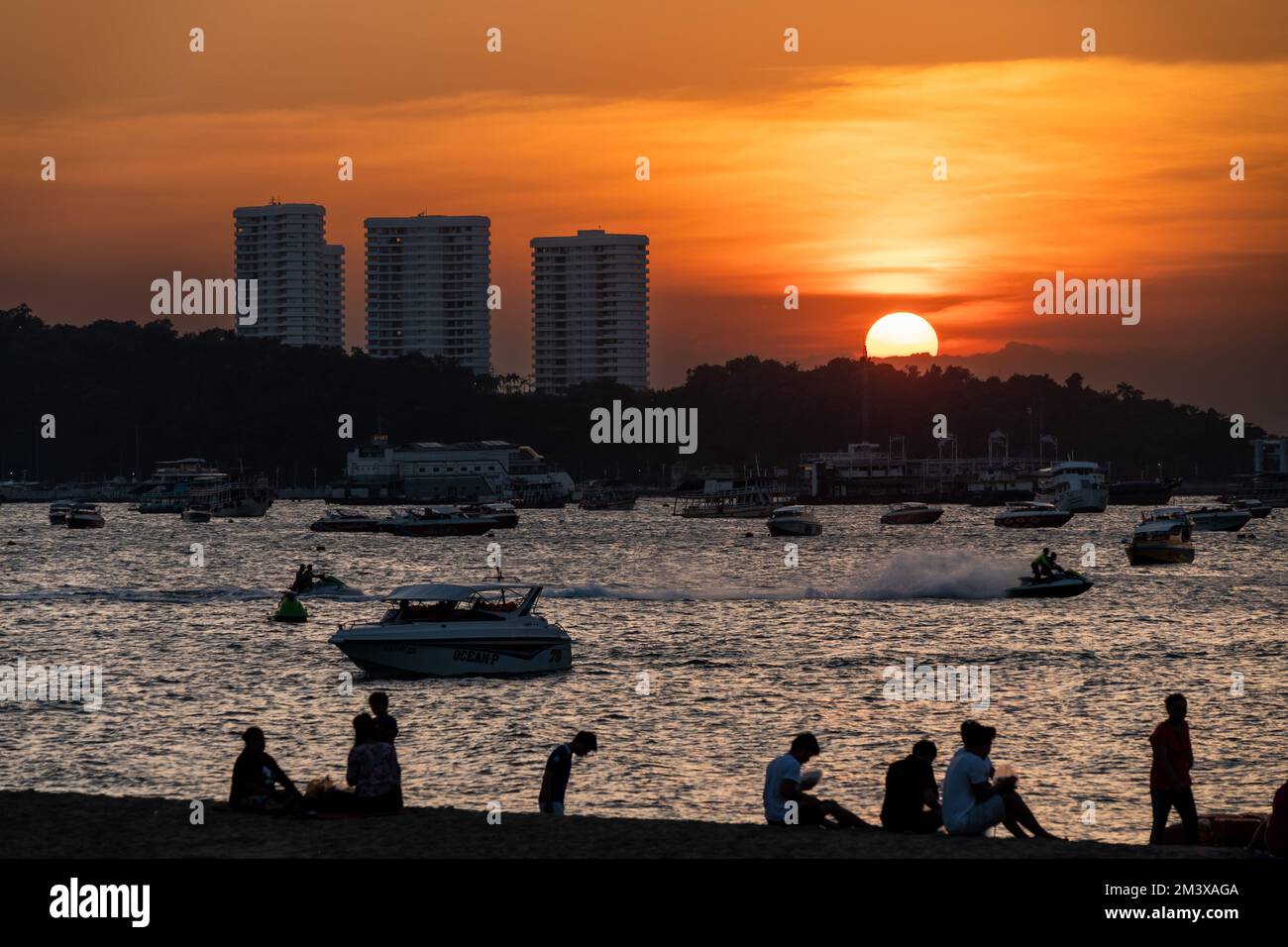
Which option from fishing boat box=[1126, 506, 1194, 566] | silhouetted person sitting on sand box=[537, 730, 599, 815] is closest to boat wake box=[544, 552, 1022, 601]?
fishing boat box=[1126, 506, 1194, 566]

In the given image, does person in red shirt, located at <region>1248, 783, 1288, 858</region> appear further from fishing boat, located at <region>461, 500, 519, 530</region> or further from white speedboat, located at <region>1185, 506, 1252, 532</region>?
fishing boat, located at <region>461, 500, 519, 530</region>

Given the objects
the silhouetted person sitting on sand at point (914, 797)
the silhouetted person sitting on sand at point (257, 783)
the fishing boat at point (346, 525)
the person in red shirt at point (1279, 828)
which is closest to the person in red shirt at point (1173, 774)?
the silhouetted person sitting on sand at point (914, 797)

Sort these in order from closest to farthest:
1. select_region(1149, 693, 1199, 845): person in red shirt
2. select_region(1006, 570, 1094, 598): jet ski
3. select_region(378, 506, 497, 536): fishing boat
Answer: select_region(1149, 693, 1199, 845): person in red shirt
select_region(1006, 570, 1094, 598): jet ski
select_region(378, 506, 497, 536): fishing boat

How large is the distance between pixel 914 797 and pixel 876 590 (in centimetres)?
7554

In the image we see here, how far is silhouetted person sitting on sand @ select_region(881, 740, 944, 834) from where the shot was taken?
69.2ft

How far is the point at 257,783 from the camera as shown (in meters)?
22.4

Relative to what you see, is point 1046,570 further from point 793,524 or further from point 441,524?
point 441,524

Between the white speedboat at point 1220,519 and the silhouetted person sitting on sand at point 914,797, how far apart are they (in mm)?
162667

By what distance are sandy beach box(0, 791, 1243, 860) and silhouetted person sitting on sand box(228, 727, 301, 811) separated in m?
0.30

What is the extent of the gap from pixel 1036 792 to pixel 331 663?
3020 cm
